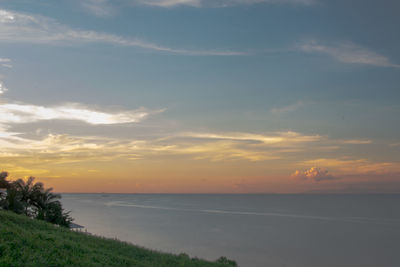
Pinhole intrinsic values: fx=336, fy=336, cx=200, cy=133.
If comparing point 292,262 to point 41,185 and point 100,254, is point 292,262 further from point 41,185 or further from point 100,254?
point 100,254

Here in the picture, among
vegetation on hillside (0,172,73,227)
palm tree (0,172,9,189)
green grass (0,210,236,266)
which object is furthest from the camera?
palm tree (0,172,9,189)

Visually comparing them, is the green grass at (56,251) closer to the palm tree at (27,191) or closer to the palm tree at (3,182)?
the palm tree at (27,191)

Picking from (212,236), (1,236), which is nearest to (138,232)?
(212,236)

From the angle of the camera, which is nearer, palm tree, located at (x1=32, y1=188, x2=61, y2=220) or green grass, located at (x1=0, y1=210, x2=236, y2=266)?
green grass, located at (x1=0, y1=210, x2=236, y2=266)

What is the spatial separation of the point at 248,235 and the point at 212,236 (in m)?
8.76

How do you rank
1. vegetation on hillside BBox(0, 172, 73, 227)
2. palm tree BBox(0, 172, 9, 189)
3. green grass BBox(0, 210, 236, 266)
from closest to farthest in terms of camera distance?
1. green grass BBox(0, 210, 236, 266)
2. vegetation on hillside BBox(0, 172, 73, 227)
3. palm tree BBox(0, 172, 9, 189)

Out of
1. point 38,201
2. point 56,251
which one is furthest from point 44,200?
point 56,251

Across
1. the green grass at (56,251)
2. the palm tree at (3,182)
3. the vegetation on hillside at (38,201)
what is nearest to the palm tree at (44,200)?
the vegetation on hillside at (38,201)

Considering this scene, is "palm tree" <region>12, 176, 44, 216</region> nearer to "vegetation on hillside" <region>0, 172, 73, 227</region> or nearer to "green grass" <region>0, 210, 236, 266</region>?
"vegetation on hillside" <region>0, 172, 73, 227</region>

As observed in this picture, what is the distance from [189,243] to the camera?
6631 cm

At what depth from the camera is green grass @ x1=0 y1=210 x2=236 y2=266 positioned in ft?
Result: 41.1

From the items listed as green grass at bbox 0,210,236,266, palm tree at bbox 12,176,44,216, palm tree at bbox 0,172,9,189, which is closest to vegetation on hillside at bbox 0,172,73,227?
palm tree at bbox 12,176,44,216

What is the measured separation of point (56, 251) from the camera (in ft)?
47.7

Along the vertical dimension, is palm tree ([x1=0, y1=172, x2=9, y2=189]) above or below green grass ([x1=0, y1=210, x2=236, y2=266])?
above
